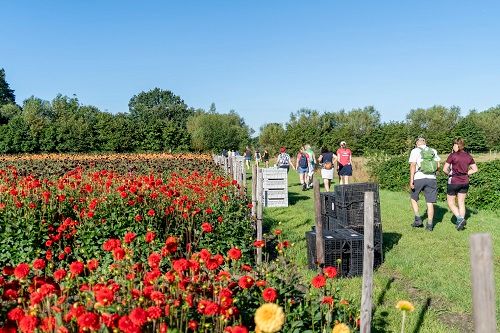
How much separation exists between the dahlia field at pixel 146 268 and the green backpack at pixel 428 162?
121 inches

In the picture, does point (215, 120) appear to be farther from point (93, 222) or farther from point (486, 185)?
point (93, 222)

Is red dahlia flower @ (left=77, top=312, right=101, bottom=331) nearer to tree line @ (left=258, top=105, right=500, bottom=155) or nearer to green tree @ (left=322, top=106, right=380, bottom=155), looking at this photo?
Result: tree line @ (left=258, top=105, right=500, bottom=155)

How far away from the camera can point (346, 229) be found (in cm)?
671

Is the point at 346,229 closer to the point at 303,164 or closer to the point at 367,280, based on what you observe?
the point at 367,280

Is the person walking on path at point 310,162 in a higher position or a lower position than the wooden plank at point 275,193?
higher

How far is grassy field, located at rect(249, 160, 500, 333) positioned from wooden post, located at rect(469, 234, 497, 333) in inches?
Answer: 101

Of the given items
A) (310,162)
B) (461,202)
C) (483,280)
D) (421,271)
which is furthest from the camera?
(310,162)

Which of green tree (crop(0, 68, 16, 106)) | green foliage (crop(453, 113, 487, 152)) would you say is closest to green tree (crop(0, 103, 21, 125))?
green tree (crop(0, 68, 16, 106))

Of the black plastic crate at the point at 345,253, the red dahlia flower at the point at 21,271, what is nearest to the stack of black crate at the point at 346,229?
the black plastic crate at the point at 345,253

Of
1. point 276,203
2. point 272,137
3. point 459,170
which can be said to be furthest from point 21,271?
point 272,137

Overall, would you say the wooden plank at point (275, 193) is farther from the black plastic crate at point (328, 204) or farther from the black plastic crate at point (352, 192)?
the black plastic crate at point (352, 192)

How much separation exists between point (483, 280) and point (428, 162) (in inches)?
272

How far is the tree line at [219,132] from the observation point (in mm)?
41438

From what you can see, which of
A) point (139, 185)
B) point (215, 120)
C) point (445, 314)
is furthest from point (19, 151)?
point (445, 314)
